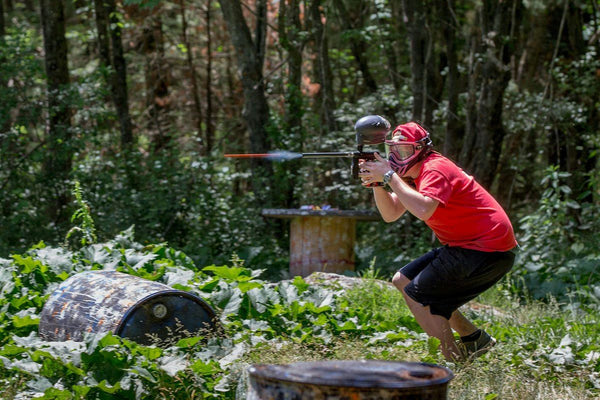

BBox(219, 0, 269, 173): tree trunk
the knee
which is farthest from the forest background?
the knee

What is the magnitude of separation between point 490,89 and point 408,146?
6.94 meters

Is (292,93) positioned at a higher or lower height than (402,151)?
higher

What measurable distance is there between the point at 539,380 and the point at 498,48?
723 cm

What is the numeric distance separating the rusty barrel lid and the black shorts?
174 centimetres

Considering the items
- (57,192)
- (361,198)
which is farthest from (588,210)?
(57,192)

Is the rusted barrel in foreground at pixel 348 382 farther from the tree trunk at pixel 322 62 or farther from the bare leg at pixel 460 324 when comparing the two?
the tree trunk at pixel 322 62

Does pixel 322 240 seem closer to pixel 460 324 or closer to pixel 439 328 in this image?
pixel 460 324

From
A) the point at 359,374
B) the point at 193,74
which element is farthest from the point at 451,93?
the point at 359,374

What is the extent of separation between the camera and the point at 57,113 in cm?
1325

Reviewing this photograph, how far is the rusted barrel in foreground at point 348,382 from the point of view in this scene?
275 centimetres

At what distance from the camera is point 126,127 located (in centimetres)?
1456

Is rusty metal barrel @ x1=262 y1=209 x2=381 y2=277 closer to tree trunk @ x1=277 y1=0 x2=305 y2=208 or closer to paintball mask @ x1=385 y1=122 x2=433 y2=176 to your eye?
tree trunk @ x1=277 y1=0 x2=305 y2=208

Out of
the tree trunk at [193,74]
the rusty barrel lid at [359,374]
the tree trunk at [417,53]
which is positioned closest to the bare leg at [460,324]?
the rusty barrel lid at [359,374]

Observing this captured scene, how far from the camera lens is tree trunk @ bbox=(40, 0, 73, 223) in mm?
12766
